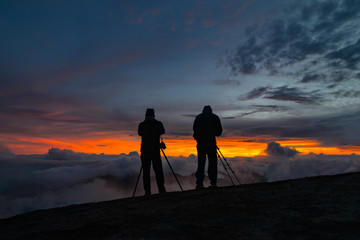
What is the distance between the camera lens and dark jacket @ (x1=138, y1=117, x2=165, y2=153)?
30.8 ft

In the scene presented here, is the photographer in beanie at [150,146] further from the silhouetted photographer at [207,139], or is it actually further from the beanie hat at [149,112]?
the silhouetted photographer at [207,139]

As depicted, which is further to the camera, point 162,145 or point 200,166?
point 162,145

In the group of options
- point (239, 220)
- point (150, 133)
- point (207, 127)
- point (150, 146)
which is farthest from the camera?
point (207, 127)

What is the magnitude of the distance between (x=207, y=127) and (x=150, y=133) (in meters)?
2.33

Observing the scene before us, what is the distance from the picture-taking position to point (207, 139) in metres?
9.54

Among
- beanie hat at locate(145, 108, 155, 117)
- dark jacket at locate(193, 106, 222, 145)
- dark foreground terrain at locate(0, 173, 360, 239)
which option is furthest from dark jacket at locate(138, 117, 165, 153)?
dark foreground terrain at locate(0, 173, 360, 239)

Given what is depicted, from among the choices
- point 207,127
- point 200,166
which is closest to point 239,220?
point 200,166

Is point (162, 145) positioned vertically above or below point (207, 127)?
below

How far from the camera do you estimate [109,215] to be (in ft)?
17.8

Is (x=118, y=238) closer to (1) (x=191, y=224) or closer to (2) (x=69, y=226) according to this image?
(1) (x=191, y=224)

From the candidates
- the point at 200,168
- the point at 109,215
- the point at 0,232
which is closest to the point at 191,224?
the point at 109,215

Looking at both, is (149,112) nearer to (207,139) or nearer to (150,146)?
(150,146)

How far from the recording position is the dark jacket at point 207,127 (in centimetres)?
957

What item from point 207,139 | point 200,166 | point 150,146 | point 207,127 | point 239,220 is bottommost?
point 239,220
